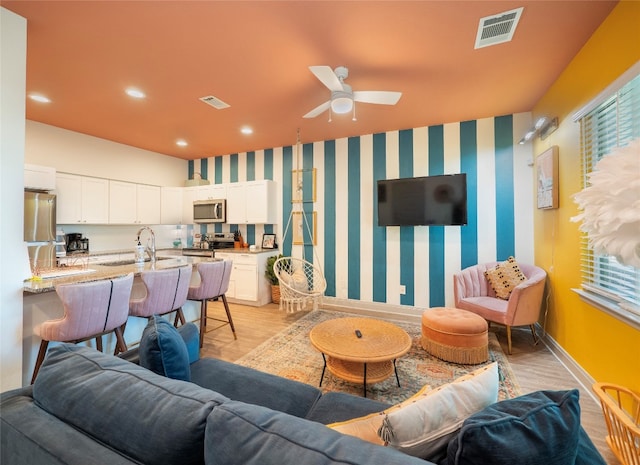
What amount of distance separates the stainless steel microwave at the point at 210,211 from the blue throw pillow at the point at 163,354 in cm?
422

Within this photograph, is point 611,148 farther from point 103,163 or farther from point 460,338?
point 103,163

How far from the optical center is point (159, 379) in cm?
91

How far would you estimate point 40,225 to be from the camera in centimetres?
348

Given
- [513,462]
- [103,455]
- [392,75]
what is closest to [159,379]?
[103,455]

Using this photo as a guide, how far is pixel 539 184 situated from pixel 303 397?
350cm

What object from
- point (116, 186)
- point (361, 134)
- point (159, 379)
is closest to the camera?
→ point (159, 379)

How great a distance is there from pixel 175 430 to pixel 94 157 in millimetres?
5334

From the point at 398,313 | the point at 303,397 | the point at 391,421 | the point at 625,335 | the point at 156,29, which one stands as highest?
the point at 156,29

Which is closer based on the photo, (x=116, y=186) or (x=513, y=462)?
(x=513, y=462)

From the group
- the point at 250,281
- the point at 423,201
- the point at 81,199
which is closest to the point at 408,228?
the point at 423,201

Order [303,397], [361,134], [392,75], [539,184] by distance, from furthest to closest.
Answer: [361,134], [539,184], [392,75], [303,397]

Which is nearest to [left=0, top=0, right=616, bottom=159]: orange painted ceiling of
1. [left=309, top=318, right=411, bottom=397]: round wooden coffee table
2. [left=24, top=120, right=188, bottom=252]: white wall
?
[left=24, top=120, right=188, bottom=252]: white wall

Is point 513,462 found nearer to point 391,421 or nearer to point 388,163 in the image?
point 391,421

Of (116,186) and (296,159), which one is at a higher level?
(296,159)
